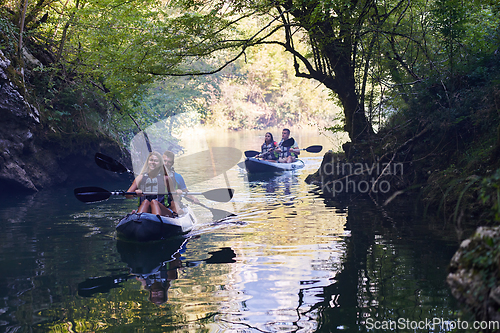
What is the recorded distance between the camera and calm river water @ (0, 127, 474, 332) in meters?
3.45

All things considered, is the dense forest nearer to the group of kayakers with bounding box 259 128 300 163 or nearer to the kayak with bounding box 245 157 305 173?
the kayak with bounding box 245 157 305 173

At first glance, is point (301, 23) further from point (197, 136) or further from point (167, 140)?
point (197, 136)

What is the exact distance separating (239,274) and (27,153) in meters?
8.44

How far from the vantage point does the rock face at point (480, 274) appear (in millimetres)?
2146

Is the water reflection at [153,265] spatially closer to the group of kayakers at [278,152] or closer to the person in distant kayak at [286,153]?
the group of kayakers at [278,152]

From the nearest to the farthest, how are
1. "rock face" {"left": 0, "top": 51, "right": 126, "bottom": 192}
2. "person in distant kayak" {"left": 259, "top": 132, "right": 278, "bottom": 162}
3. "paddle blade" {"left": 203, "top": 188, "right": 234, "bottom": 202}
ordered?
Answer: 1. "paddle blade" {"left": 203, "top": 188, "right": 234, "bottom": 202}
2. "rock face" {"left": 0, "top": 51, "right": 126, "bottom": 192}
3. "person in distant kayak" {"left": 259, "top": 132, "right": 278, "bottom": 162}

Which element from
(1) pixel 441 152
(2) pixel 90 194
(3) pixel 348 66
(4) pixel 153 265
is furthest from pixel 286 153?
(4) pixel 153 265

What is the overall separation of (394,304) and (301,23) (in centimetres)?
630

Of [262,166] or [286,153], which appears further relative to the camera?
[286,153]

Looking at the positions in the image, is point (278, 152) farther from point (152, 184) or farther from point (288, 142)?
point (152, 184)

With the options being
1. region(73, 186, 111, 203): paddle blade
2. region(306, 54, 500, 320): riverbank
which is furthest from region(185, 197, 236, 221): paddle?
region(306, 54, 500, 320): riverbank

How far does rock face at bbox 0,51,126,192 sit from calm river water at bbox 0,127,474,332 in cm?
265

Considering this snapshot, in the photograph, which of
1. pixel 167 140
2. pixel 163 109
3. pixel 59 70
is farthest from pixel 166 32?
pixel 167 140

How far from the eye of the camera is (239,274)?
4.59 meters
